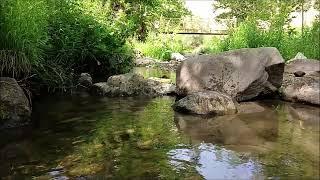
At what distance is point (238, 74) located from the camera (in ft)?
25.2

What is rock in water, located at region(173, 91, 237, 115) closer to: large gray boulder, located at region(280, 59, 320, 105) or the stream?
the stream

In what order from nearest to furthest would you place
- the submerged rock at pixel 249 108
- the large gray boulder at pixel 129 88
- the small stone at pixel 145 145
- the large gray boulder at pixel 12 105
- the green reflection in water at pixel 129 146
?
the green reflection in water at pixel 129 146 → the small stone at pixel 145 145 → the large gray boulder at pixel 12 105 → the submerged rock at pixel 249 108 → the large gray boulder at pixel 129 88

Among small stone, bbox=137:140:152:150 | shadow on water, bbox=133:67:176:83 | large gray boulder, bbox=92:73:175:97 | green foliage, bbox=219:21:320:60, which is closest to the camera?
small stone, bbox=137:140:152:150

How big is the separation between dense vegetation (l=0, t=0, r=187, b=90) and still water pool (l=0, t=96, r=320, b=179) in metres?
0.88

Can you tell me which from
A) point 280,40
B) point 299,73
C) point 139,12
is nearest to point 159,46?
point 139,12

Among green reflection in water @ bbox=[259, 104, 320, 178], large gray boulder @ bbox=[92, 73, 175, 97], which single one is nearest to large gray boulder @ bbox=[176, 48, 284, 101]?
large gray boulder @ bbox=[92, 73, 175, 97]

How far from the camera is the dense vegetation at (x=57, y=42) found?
6.18m

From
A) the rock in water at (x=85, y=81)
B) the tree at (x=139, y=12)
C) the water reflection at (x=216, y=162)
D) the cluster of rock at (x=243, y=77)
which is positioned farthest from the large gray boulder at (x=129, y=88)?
the tree at (x=139, y=12)

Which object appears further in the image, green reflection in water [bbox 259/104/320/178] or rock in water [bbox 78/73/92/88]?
rock in water [bbox 78/73/92/88]

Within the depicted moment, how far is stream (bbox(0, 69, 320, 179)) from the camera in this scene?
3.73m

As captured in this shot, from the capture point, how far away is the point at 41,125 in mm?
5656

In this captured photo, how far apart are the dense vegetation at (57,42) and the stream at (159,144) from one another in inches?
33.5

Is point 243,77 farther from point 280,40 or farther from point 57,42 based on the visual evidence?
point 280,40

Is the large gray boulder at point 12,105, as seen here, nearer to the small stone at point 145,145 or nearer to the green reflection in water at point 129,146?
the green reflection in water at point 129,146
